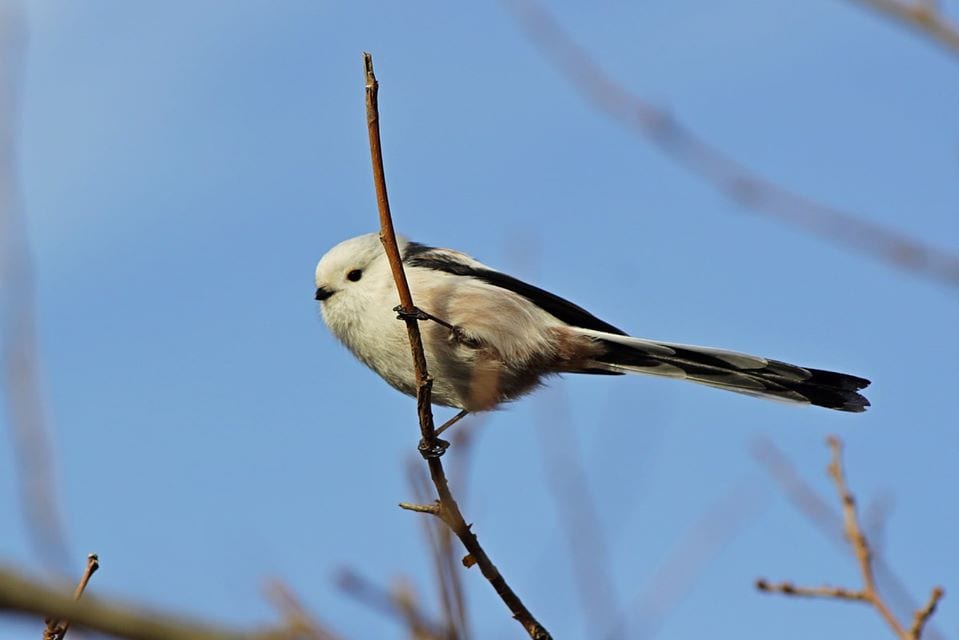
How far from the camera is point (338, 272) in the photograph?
14.8ft

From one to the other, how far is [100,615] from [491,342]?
11.1 feet

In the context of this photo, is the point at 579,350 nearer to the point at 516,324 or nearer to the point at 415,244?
the point at 516,324

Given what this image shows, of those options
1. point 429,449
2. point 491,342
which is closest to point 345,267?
point 491,342

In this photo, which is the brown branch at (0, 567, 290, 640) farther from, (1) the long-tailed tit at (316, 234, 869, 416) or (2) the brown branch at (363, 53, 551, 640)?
(1) the long-tailed tit at (316, 234, 869, 416)

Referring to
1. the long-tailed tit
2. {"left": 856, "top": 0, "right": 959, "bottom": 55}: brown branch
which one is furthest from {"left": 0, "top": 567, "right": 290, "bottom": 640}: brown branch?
the long-tailed tit

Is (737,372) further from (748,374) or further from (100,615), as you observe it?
(100,615)

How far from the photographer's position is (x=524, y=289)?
464 centimetres

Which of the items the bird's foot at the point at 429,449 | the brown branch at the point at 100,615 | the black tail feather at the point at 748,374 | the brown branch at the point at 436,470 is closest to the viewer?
the brown branch at the point at 100,615

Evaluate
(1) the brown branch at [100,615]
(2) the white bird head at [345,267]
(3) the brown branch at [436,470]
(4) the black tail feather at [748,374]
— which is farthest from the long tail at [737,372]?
(1) the brown branch at [100,615]

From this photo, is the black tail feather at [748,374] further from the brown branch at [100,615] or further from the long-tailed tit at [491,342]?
the brown branch at [100,615]

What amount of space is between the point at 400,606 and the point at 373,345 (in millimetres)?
2949

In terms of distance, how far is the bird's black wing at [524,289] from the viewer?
459 cm

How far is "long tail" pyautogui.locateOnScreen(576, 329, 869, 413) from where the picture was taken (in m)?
4.15

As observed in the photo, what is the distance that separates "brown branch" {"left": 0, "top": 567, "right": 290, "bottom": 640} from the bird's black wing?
368 cm
